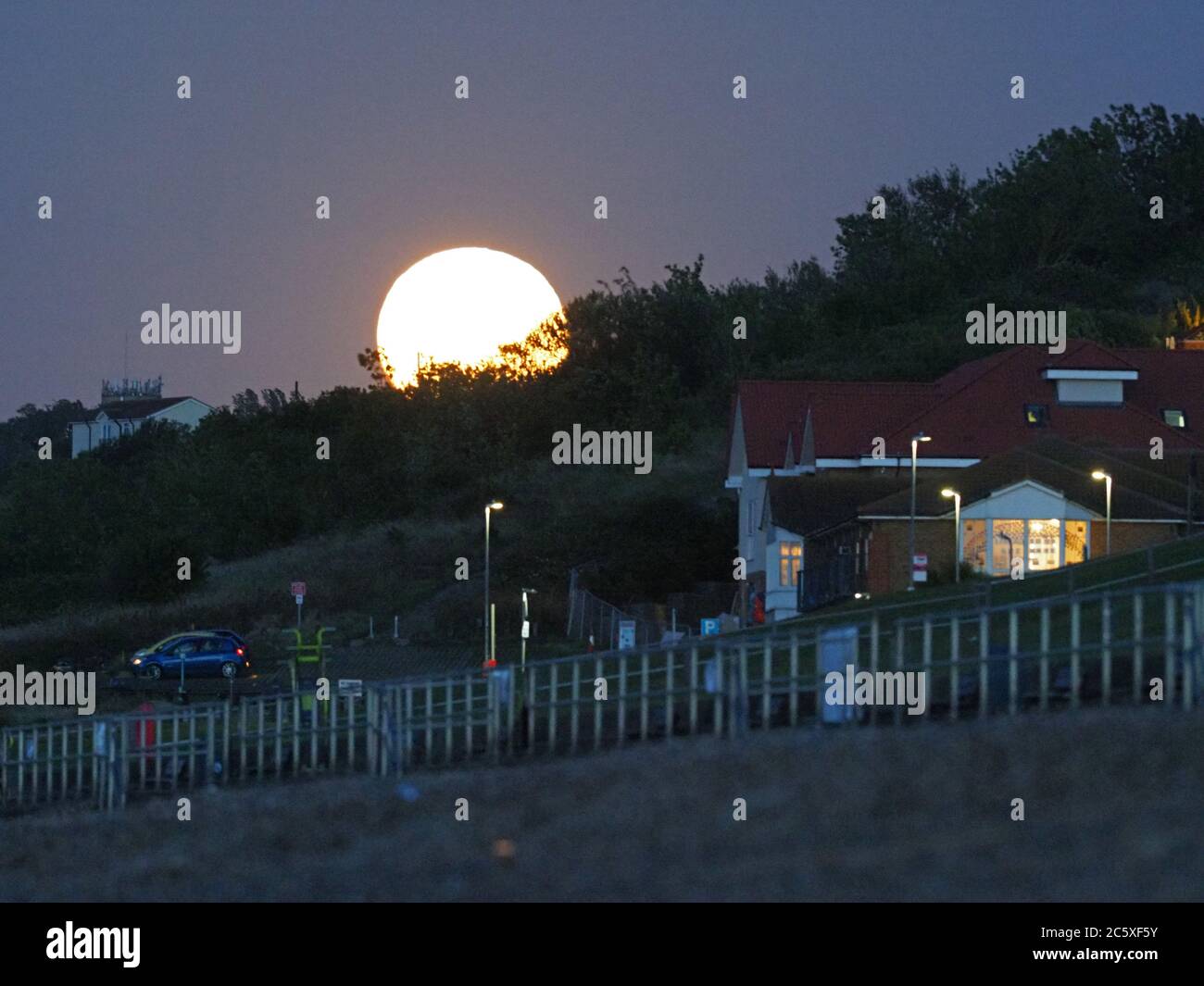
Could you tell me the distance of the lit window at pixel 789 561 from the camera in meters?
63.9

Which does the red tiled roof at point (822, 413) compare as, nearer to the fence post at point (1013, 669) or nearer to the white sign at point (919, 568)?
the white sign at point (919, 568)

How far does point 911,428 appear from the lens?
66.2m

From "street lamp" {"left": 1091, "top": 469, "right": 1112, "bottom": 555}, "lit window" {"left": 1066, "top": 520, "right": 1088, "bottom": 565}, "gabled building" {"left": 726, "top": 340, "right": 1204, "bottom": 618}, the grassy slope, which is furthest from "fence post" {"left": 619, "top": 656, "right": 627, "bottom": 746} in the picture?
the grassy slope

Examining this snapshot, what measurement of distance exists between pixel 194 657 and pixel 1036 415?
2678cm

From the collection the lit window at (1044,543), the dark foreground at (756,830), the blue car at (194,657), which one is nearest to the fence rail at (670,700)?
the dark foreground at (756,830)

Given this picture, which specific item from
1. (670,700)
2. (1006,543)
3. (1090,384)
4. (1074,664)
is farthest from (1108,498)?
(1074,664)

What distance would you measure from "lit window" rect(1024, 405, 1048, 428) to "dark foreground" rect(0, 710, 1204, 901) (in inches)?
1907

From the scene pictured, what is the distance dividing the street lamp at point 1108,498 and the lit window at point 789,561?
1032cm

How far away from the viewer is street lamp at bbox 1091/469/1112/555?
178 ft

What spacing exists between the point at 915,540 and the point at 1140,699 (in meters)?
37.7

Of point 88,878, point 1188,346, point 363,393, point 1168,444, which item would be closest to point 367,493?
point 363,393

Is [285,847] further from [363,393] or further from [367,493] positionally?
[363,393]

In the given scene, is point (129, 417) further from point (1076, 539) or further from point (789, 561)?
point (1076, 539)

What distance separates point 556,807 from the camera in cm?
1723
